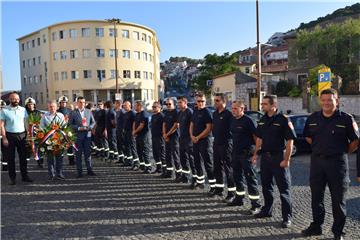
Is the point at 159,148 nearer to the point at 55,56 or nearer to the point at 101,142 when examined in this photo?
the point at 101,142

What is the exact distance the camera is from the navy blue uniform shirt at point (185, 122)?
7.99 metres

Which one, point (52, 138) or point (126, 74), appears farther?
point (126, 74)

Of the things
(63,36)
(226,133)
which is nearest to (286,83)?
(226,133)

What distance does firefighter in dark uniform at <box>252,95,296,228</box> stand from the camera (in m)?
5.33

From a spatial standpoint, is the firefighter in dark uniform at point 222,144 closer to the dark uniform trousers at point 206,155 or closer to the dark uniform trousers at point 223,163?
the dark uniform trousers at point 223,163

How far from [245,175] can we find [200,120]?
1733mm

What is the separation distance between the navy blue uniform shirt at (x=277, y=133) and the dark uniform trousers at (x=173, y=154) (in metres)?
3.47

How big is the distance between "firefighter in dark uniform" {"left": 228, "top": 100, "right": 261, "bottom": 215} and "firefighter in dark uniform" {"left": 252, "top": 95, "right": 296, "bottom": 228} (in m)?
0.40

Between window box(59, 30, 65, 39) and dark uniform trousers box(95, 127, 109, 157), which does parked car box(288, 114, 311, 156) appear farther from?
window box(59, 30, 65, 39)

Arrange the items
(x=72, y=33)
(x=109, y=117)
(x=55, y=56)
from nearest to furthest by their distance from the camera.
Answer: (x=109, y=117), (x=72, y=33), (x=55, y=56)

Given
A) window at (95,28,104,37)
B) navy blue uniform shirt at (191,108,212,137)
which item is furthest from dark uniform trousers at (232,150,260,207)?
window at (95,28,104,37)

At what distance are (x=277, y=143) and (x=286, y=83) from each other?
3196 centimetres

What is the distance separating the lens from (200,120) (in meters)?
7.42

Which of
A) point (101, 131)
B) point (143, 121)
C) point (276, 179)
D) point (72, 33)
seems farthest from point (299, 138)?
point (72, 33)
